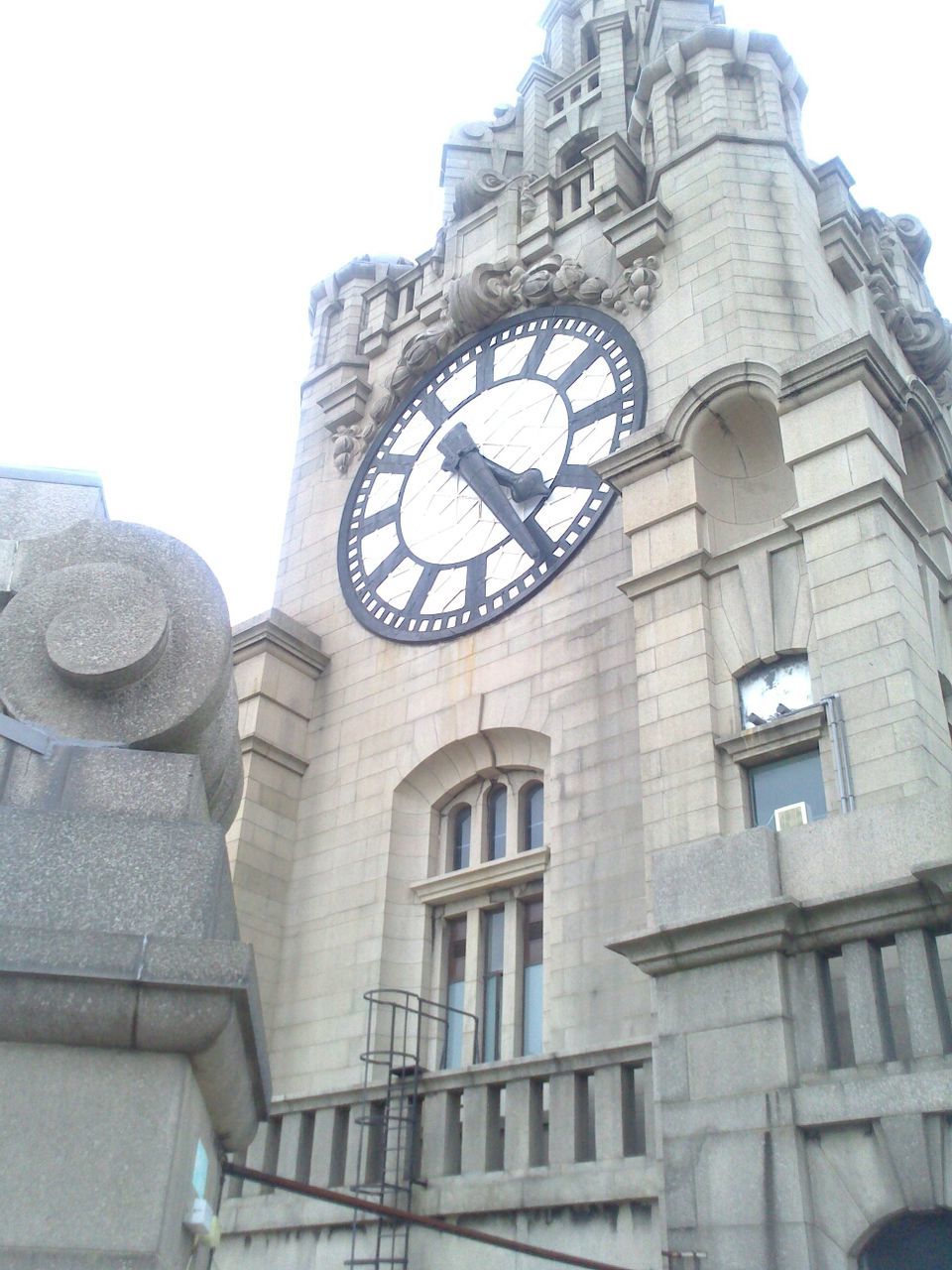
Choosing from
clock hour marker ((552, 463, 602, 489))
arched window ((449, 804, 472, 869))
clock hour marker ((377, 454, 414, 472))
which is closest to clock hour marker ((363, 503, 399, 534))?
clock hour marker ((377, 454, 414, 472))

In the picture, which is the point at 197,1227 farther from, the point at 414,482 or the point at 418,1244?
the point at 414,482

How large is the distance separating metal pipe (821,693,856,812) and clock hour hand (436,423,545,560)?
6.34 m

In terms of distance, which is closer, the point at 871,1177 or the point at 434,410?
the point at 871,1177

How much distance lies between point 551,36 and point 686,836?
26.5 metres

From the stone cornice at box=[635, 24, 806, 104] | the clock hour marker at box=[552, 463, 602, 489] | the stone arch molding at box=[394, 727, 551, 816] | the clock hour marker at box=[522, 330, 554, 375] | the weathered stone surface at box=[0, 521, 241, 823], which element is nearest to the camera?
the weathered stone surface at box=[0, 521, 241, 823]

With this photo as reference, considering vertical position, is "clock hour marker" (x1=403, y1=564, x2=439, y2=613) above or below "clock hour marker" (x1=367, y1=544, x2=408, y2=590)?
below

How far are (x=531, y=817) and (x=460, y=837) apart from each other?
4.15 feet

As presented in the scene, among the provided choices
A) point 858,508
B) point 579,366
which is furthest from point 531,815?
point 579,366

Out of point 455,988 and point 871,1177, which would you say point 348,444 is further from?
point 871,1177

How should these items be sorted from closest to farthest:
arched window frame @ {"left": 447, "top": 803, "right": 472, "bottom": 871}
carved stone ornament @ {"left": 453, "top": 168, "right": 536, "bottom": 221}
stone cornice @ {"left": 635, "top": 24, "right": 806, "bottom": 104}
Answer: arched window frame @ {"left": 447, "top": 803, "right": 472, "bottom": 871} → stone cornice @ {"left": 635, "top": 24, "right": 806, "bottom": 104} → carved stone ornament @ {"left": 453, "top": 168, "right": 536, "bottom": 221}

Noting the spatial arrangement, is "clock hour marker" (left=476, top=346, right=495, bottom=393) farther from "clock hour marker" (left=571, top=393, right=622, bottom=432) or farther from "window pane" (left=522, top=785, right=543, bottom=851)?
"window pane" (left=522, top=785, right=543, bottom=851)

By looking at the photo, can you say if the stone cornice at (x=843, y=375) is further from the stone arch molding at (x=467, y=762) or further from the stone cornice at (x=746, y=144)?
the stone cornice at (x=746, y=144)

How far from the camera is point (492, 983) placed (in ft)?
52.0

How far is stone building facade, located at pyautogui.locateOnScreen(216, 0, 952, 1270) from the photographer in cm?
842
